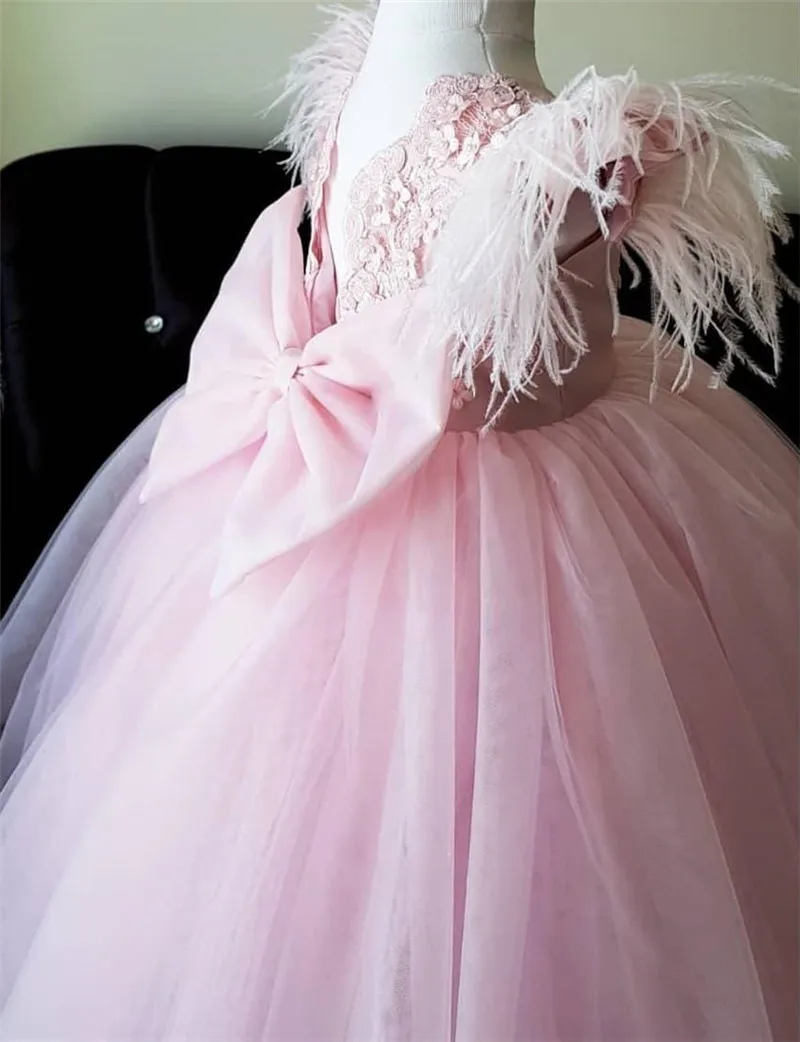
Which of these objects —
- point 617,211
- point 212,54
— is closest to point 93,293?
point 212,54

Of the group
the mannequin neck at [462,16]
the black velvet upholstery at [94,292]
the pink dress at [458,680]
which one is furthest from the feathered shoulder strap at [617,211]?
the black velvet upholstery at [94,292]

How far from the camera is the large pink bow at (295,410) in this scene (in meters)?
0.55

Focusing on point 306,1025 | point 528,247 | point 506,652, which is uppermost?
point 528,247

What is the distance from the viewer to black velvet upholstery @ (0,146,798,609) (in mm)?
1005

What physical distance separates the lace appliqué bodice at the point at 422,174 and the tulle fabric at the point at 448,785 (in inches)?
4.8

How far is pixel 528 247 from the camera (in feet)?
1.67

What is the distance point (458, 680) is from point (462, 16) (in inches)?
16.4

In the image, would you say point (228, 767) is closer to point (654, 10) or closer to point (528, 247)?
point (528, 247)

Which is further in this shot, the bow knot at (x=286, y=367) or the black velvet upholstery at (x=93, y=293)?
the black velvet upholstery at (x=93, y=293)

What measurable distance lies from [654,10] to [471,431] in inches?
31.0

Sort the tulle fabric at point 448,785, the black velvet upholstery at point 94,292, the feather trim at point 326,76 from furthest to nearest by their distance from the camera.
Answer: the black velvet upholstery at point 94,292, the feather trim at point 326,76, the tulle fabric at point 448,785

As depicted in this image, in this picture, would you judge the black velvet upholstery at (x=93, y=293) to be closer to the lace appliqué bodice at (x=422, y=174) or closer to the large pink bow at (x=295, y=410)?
the large pink bow at (x=295, y=410)

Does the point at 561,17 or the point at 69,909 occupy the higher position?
the point at 561,17

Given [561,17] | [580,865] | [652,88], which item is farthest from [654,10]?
[580,865]
